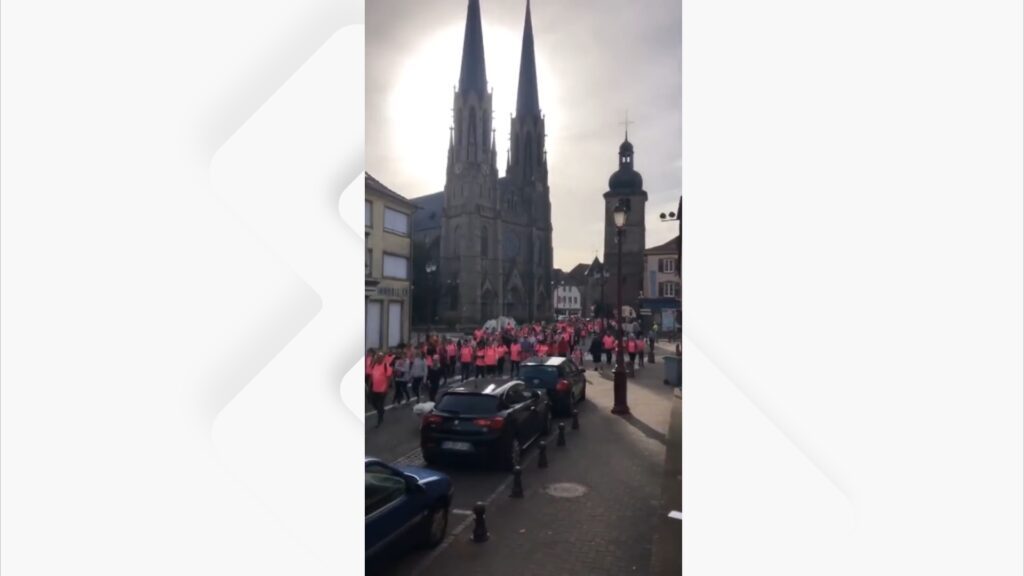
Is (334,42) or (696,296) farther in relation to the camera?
(334,42)

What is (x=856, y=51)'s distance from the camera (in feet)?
11.1

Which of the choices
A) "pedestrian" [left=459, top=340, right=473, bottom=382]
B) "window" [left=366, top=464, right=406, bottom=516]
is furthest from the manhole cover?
"pedestrian" [left=459, top=340, right=473, bottom=382]

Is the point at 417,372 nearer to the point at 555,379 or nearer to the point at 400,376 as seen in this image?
the point at 400,376

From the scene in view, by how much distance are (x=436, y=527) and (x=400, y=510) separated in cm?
60

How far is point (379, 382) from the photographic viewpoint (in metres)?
9.16

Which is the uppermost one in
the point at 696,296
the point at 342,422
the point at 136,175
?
the point at 136,175

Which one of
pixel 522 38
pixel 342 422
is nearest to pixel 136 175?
pixel 342 422

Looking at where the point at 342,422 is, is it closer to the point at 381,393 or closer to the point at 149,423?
the point at 149,423

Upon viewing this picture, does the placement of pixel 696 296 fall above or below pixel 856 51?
below

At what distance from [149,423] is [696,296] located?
376 cm

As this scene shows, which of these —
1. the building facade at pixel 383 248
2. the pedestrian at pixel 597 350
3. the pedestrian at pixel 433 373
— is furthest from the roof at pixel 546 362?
the pedestrian at pixel 597 350

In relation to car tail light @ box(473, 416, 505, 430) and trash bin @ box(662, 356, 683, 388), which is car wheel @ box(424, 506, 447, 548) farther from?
trash bin @ box(662, 356, 683, 388)

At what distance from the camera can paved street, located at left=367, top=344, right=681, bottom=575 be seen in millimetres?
4133

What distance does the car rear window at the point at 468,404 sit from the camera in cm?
659
